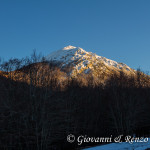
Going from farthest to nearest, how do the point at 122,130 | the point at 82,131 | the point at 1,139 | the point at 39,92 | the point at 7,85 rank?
the point at 82,131
the point at 122,130
the point at 7,85
the point at 39,92
the point at 1,139

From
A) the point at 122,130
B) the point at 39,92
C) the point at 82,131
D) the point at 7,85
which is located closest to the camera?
the point at 39,92

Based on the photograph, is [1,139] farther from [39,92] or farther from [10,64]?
[10,64]

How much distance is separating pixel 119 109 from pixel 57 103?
12.9 m

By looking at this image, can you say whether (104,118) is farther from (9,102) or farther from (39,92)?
(9,102)

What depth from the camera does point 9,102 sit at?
19.2 metres

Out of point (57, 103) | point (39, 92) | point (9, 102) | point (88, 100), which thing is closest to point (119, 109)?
point (88, 100)

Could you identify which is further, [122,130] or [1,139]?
[122,130]

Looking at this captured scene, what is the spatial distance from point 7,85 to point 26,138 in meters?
7.50

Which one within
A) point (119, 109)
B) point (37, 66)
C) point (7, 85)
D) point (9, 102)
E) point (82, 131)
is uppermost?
point (37, 66)

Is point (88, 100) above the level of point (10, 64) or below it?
below

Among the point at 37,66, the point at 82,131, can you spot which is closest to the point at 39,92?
the point at 37,66

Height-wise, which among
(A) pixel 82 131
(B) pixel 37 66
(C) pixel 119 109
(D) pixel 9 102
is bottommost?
(A) pixel 82 131

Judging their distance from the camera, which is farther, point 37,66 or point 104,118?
point 104,118

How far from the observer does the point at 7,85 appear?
71.0 ft
